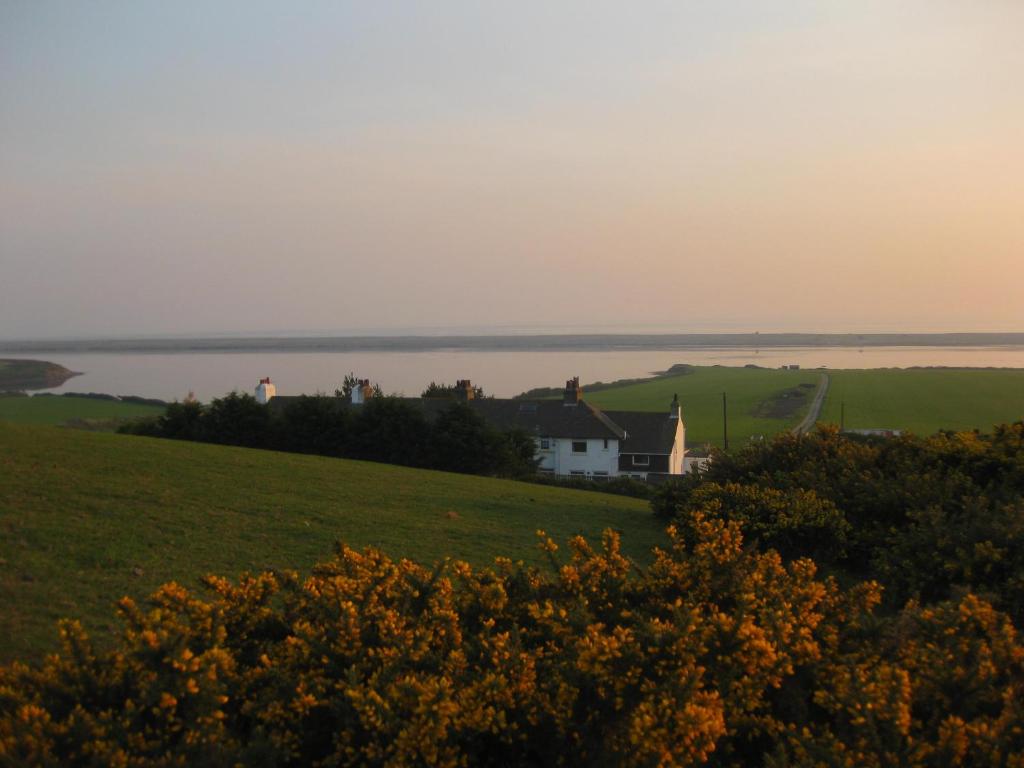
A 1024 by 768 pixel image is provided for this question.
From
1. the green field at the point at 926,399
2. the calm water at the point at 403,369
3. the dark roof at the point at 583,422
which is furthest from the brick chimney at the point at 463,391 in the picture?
the green field at the point at 926,399

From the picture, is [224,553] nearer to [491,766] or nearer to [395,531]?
[395,531]

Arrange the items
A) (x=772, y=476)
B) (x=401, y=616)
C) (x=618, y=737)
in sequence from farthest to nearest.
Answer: (x=772, y=476) < (x=401, y=616) < (x=618, y=737)

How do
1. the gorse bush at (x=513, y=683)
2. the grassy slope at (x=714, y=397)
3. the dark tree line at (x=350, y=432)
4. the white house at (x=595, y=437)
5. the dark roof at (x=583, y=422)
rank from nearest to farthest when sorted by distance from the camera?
the gorse bush at (x=513, y=683)
the dark tree line at (x=350, y=432)
the white house at (x=595, y=437)
the dark roof at (x=583, y=422)
the grassy slope at (x=714, y=397)

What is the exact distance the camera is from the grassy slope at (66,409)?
39.8 metres

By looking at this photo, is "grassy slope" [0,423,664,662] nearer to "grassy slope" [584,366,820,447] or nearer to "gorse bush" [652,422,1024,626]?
"gorse bush" [652,422,1024,626]

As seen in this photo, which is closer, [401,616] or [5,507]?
[401,616]

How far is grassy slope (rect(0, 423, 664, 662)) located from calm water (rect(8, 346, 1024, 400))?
38.2 metres

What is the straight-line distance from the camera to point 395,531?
38.2ft

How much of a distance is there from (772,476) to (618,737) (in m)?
9.29

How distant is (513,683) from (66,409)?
45.7 m

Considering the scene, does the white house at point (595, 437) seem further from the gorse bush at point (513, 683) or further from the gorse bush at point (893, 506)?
the gorse bush at point (513, 683)

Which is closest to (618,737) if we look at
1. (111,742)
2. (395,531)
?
(111,742)

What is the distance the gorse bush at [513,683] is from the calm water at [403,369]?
4998cm

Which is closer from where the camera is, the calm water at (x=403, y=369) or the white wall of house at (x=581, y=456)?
the white wall of house at (x=581, y=456)
